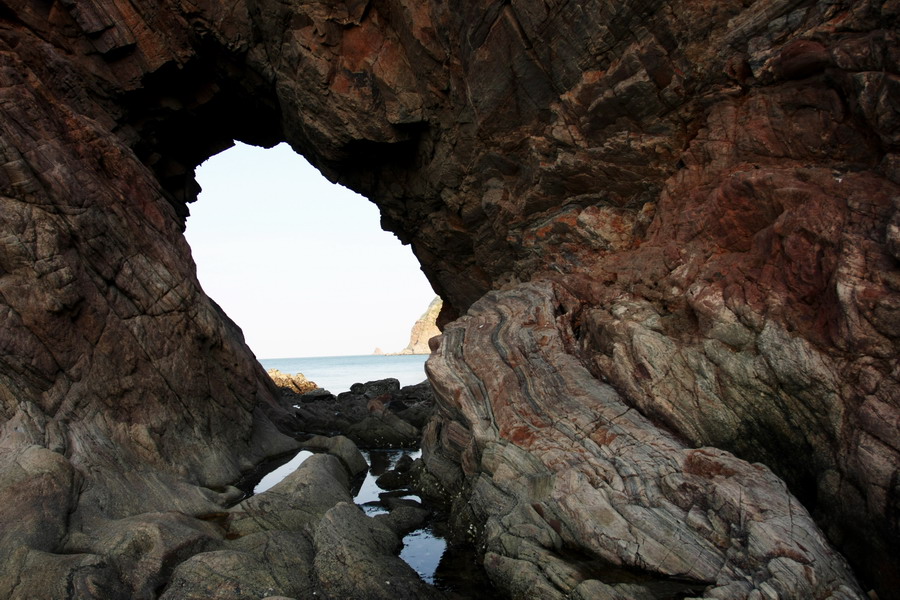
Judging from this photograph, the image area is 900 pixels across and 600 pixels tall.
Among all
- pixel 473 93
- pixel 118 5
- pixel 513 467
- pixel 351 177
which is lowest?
pixel 513 467

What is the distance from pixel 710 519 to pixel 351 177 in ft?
89.3

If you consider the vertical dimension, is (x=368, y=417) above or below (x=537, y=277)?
below

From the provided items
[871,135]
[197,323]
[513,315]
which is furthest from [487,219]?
[871,135]

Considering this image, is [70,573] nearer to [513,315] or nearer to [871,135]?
[513,315]

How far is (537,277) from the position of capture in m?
23.7

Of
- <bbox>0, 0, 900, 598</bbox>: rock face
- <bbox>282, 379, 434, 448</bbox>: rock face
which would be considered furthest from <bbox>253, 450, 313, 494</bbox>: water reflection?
<bbox>282, 379, 434, 448</bbox>: rock face

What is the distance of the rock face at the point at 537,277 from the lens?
11297 millimetres

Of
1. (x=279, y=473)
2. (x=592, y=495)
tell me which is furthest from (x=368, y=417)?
(x=592, y=495)

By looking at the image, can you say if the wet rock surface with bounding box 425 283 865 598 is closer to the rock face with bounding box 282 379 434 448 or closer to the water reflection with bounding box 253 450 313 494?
the water reflection with bounding box 253 450 313 494

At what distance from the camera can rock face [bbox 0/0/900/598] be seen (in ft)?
37.1

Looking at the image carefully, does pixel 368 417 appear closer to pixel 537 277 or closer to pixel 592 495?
pixel 537 277

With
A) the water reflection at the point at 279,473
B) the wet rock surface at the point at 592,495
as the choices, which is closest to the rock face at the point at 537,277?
the wet rock surface at the point at 592,495

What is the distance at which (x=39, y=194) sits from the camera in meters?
20.1

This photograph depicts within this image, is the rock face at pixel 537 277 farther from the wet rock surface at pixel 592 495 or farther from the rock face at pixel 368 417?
the rock face at pixel 368 417
